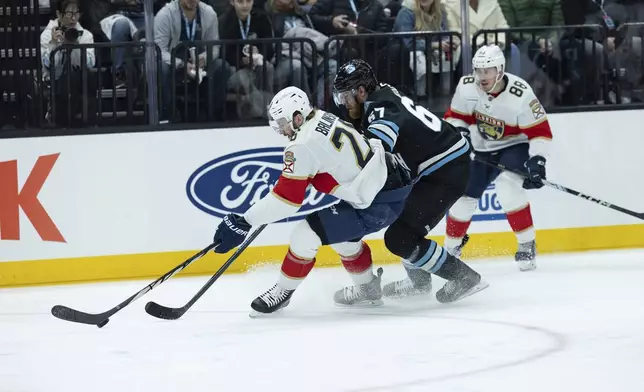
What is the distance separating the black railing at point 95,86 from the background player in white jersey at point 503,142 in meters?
1.69

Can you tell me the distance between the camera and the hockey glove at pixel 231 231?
4406mm

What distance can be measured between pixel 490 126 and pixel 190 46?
167 centimetres

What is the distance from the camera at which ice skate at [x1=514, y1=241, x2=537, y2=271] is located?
589 cm

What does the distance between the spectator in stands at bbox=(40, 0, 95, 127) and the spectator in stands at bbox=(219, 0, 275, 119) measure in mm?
765

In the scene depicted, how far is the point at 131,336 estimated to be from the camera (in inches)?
173

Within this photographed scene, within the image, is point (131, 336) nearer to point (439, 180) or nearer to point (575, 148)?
point (439, 180)

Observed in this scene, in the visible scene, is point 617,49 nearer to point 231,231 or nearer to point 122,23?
point 122,23

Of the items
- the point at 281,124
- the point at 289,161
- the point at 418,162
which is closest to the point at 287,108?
the point at 281,124

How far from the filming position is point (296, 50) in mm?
6207

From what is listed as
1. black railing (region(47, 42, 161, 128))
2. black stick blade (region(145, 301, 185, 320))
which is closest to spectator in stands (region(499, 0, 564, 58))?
black railing (region(47, 42, 161, 128))

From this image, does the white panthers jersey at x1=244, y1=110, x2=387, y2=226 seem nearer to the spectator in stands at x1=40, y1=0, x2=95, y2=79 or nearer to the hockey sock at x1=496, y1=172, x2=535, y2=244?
the hockey sock at x1=496, y1=172, x2=535, y2=244

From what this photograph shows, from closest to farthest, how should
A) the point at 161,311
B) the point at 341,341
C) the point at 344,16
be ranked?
the point at 341,341 → the point at 161,311 → the point at 344,16

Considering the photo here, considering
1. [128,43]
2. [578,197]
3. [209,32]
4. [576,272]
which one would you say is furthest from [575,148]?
[128,43]

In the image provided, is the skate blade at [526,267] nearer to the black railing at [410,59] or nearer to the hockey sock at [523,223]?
the hockey sock at [523,223]
